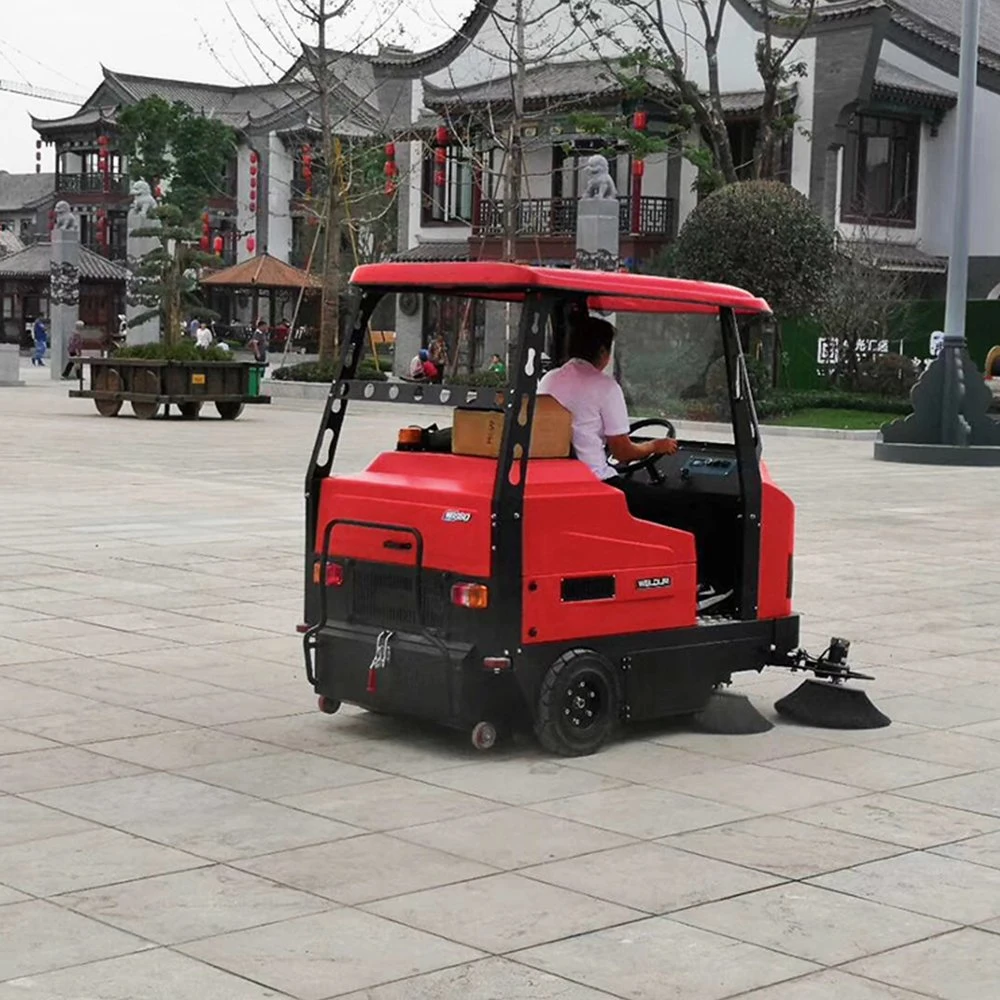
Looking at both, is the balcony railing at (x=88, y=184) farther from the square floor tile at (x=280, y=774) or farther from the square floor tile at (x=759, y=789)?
the square floor tile at (x=759, y=789)

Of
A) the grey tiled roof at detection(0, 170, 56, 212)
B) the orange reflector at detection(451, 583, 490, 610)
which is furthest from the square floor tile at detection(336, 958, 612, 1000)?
the grey tiled roof at detection(0, 170, 56, 212)

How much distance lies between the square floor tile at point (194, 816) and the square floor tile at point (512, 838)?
12.5 inches

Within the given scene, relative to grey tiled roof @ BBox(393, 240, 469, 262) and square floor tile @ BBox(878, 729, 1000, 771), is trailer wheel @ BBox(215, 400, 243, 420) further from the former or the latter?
square floor tile @ BBox(878, 729, 1000, 771)

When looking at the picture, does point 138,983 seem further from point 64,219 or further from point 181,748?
point 64,219

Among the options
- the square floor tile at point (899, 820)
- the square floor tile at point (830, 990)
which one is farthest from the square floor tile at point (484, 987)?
the square floor tile at point (899, 820)

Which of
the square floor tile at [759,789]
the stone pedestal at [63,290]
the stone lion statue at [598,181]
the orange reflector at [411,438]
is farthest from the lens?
the stone pedestal at [63,290]

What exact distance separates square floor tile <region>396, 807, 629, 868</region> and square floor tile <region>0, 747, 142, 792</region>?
1361mm

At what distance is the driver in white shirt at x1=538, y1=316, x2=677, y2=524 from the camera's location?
7.59 m

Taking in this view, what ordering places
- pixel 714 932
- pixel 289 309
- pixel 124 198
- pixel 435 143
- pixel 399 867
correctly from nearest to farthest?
1. pixel 714 932
2. pixel 399 867
3. pixel 435 143
4. pixel 289 309
5. pixel 124 198

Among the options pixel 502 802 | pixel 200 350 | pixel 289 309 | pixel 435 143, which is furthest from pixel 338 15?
pixel 502 802

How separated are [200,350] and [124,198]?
160ft

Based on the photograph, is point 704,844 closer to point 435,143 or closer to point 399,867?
point 399,867

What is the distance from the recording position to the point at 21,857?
5.81m

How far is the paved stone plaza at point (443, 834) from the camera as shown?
193 inches
